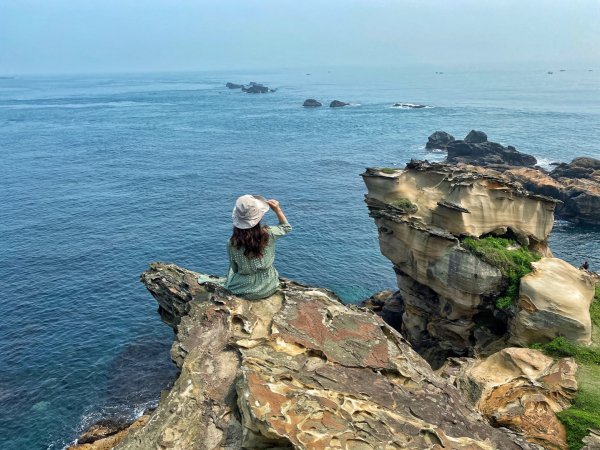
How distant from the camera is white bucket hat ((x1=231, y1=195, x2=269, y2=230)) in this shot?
487 inches

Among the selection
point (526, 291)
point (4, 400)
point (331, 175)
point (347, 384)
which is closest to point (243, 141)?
point (331, 175)

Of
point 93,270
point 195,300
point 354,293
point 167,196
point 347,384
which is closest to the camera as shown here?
point 347,384

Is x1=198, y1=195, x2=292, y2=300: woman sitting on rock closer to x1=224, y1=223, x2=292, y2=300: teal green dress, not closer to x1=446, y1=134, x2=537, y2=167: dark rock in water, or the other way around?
x1=224, y1=223, x2=292, y2=300: teal green dress

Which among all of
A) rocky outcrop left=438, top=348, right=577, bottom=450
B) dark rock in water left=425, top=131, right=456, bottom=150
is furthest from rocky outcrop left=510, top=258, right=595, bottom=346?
dark rock in water left=425, top=131, right=456, bottom=150

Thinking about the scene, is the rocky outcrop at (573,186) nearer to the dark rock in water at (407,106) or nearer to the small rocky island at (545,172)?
the small rocky island at (545,172)

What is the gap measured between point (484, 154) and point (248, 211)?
85358mm

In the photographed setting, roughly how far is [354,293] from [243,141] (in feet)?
243

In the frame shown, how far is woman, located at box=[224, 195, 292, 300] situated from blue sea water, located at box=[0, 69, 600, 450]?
20.6 metres

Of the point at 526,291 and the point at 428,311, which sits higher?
the point at 526,291

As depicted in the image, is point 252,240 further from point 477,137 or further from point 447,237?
point 477,137

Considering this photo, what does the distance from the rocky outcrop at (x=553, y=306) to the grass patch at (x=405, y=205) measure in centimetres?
782

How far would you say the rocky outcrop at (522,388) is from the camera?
1695 cm

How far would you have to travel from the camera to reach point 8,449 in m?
27.6

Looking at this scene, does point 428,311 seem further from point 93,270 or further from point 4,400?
point 93,270
